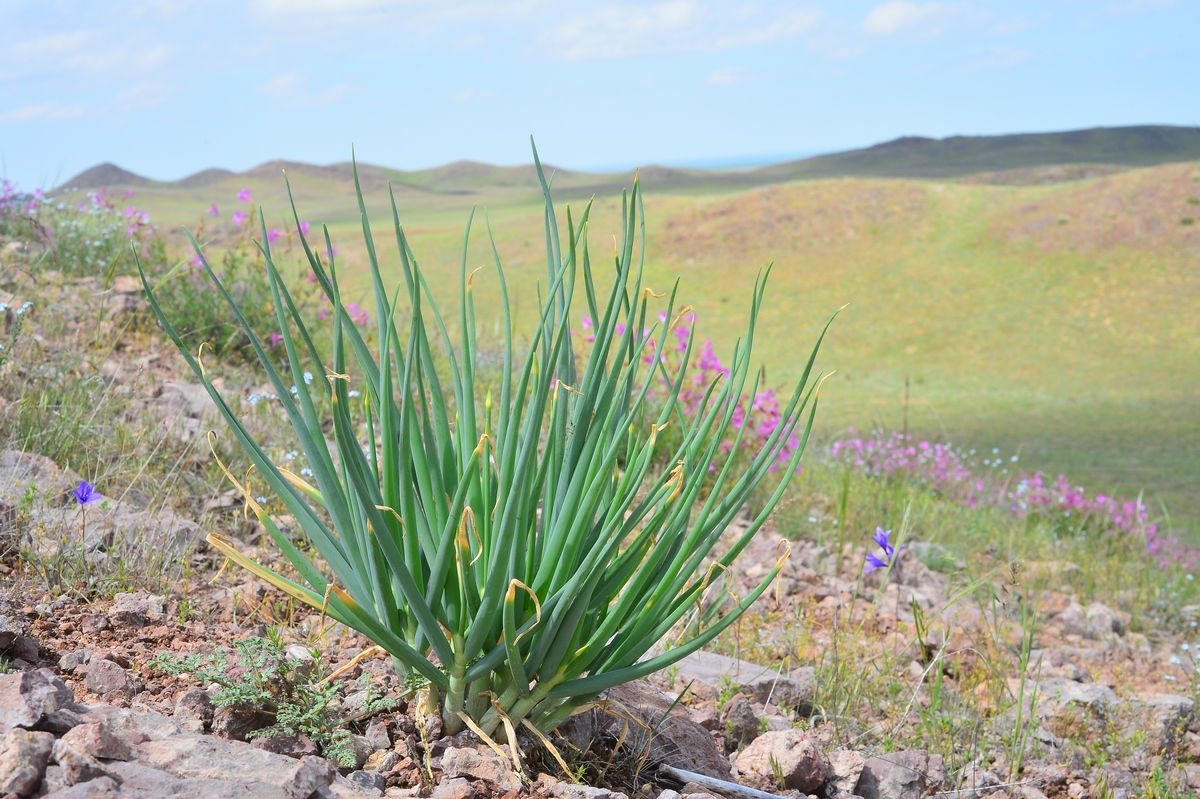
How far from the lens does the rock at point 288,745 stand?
138 cm

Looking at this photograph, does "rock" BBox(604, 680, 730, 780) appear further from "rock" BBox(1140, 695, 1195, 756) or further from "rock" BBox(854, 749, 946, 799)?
"rock" BBox(1140, 695, 1195, 756)

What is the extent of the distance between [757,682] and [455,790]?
1.16 metres

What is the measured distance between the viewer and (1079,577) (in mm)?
4309

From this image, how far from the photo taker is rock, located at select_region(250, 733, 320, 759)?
1381 mm

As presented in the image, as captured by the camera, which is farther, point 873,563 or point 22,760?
point 873,563

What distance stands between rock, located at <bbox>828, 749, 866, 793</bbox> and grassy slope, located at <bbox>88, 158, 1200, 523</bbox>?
19.2ft

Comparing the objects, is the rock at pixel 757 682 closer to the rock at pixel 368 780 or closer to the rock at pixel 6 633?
the rock at pixel 368 780

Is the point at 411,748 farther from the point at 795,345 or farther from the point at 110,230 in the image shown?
the point at 795,345

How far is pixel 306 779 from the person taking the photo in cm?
122

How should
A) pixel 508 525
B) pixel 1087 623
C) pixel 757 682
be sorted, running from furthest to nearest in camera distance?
pixel 1087 623 → pixel 757 682 → pixel 508 525

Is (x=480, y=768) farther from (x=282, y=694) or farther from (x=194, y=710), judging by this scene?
(x=194, y=710)

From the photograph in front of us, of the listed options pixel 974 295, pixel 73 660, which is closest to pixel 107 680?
pixel 73 660

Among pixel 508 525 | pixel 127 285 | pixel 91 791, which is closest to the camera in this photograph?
pixel 91 791

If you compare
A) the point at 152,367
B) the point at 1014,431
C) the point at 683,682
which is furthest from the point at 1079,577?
the point at 1014,431
